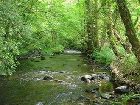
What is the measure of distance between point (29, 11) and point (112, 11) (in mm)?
7460

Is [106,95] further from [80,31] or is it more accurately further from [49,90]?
[80,31]

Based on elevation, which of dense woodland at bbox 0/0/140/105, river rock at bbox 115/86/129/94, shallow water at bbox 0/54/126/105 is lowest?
shallow water at bbox 0/54/126/105

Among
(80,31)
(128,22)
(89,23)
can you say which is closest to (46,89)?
(128,22)

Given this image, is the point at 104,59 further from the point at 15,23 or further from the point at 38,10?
the point at 15,23

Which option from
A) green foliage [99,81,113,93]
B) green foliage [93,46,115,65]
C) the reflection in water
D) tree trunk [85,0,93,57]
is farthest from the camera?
tree trunk [85,0,93,57]

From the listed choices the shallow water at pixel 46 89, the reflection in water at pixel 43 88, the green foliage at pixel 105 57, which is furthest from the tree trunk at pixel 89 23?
the shallow water at pixel 46 89

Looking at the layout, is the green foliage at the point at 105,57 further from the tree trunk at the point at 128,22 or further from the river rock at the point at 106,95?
the tree trunk at the point at 128,22

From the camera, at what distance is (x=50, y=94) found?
18094mm

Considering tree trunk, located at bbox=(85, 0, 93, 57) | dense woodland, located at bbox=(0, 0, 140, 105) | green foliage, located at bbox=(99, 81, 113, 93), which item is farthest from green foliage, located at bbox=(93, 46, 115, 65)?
green foliage, located at bbox=(99, 81, 113, 93)

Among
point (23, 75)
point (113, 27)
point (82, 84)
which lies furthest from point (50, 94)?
point (113, 27)

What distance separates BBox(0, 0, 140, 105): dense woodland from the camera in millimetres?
17609

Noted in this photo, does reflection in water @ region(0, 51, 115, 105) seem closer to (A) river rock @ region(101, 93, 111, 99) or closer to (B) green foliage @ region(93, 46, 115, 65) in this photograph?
(A) river rock @ region(101, 93, 111, 99)

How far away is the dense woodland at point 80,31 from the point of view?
57.8 feet

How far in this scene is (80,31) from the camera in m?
45.8
